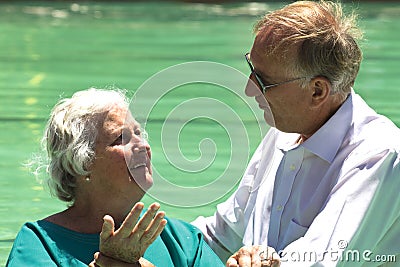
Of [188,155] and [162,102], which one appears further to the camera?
[162,102]

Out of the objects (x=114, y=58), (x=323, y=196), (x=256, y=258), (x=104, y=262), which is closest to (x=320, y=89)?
(x=323, y=196)

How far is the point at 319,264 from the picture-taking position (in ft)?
10.9

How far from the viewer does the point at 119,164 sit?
3.57 metres

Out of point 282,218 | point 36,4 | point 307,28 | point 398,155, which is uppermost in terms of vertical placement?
point 307,28

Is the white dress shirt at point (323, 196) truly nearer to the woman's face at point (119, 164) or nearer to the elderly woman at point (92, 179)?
the elderly woman at point (92, 179)

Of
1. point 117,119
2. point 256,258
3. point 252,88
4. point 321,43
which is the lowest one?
point 256,258

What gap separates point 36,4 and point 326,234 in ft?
40.8

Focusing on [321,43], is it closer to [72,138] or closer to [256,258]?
[256,258]

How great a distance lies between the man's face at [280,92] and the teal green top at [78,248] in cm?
52

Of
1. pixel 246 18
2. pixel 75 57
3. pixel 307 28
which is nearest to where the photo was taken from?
pixel 307 28

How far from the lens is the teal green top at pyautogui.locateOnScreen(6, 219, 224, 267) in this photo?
340 cm

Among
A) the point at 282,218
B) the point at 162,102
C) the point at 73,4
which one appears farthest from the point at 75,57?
the point at 282,218

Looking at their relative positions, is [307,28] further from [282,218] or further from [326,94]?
[282,218]

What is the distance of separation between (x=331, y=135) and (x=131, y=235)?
84 centimetres
